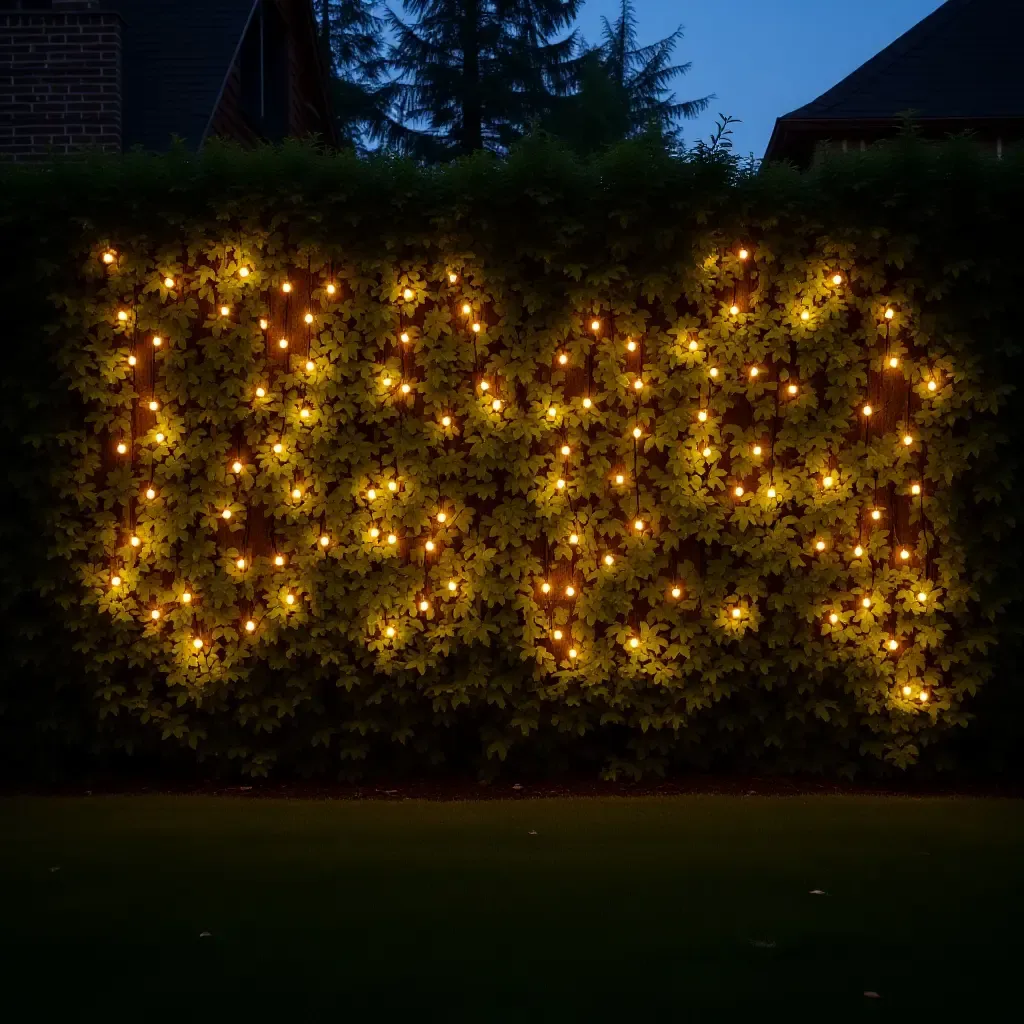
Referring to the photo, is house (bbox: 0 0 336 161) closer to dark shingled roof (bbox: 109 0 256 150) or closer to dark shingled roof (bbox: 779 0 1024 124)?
dark shingled roof (bbox: 109 0 256 150)

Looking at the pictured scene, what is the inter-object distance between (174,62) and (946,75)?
9.07 m

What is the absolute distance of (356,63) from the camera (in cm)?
2825

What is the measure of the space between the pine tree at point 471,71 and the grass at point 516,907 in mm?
22325

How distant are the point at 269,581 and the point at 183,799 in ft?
3.82

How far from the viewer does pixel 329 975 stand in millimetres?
3283

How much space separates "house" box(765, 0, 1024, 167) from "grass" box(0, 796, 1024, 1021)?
9.92 m

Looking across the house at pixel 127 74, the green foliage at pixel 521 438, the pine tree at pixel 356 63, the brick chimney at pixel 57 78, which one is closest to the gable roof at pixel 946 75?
the house at pixel 127 74

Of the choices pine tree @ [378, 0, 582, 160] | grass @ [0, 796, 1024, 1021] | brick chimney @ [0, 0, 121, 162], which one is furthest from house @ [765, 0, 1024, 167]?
Answer: pine tree @ [378, 0, 582, 160]

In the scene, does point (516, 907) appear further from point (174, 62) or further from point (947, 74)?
point (947, 74)

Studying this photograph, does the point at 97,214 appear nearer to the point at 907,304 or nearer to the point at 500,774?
the point at 500,774

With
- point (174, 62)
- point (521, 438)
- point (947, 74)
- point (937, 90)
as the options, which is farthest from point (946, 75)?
point (521, 438)

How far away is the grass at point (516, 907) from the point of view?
3158 mm

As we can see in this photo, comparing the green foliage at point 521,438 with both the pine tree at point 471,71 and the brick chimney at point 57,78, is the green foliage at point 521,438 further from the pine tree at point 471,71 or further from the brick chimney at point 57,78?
the pine tree at point 471,71

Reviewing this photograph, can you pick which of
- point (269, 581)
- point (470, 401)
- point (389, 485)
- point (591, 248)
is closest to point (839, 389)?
point (591, 248)
